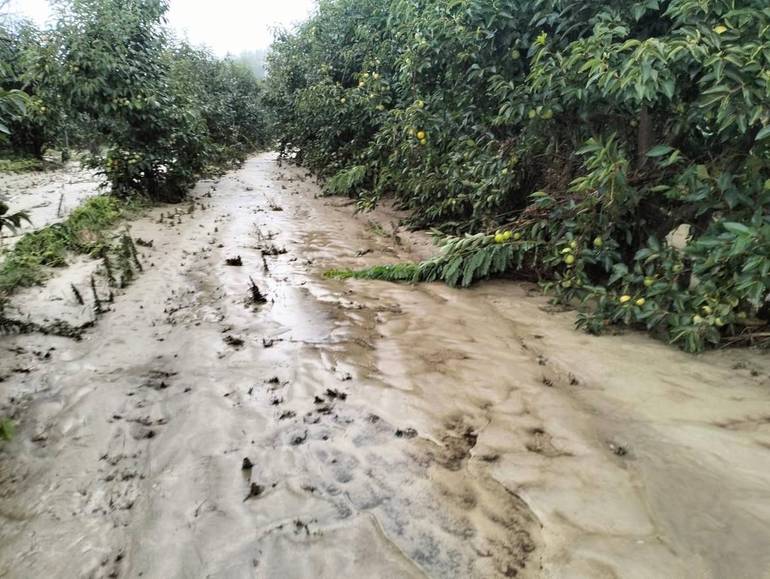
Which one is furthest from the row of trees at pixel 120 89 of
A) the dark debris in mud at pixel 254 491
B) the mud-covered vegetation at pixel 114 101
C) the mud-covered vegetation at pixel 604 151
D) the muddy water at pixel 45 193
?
the dark debris in mud at pixel 254 491

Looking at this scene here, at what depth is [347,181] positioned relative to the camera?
9250 mm

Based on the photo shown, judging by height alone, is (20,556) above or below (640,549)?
below

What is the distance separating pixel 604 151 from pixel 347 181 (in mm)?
6527

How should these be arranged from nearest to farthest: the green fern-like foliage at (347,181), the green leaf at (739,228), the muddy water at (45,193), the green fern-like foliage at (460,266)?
the green leaf at (739,228), the green fern-like foliage at (460,266), the muddy water at (45,193), the green fern-like foliage at (347,181)

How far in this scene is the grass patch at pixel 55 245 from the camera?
4340 millimetres

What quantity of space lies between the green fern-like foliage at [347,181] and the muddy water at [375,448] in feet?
18.0

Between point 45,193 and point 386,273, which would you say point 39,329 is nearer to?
point 386,273

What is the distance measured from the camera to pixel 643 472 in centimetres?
205

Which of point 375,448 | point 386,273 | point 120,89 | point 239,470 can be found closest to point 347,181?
point 120,89

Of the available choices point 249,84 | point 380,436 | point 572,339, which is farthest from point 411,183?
point 249,84

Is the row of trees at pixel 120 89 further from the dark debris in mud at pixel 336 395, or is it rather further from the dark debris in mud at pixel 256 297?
the dark debris in mud at pixel 336 395

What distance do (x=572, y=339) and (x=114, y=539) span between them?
114 inches

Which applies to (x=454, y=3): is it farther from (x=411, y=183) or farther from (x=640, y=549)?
(x=640, y=549)

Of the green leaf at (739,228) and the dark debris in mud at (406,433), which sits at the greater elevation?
the green leaf at (739,228)
